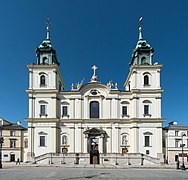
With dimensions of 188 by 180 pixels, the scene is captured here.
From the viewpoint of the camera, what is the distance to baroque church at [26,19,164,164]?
1951 inches

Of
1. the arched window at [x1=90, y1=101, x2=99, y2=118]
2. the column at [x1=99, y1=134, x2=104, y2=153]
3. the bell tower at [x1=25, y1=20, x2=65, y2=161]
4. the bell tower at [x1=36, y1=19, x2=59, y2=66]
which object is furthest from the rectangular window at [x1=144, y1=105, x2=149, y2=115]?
the bell tower at [x1=36, y1=19, x2=59, y2=66]

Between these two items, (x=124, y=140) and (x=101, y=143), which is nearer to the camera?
(x=101, y=143)

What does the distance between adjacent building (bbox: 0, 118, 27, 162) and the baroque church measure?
533 inches

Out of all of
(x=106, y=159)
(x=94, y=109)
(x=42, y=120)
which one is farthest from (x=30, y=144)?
(x=106, y=159)

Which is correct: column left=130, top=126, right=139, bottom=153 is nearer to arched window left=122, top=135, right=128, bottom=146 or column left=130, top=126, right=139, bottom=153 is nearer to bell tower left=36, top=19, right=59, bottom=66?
arched window left=122, top=135, right=128, bottom=146

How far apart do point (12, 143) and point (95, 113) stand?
74.2 ft

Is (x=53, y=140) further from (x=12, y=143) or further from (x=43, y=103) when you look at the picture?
(x=12, y=143)

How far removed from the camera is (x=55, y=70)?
171 ft

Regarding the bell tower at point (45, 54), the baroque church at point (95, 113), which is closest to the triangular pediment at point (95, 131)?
the baroque church at point (95, 113)

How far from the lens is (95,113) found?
171ft

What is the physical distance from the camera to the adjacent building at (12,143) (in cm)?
6081

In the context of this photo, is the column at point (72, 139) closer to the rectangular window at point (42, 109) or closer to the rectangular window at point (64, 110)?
the rectangular window at point (64, 110)

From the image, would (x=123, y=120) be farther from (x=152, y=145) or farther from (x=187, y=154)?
(x=187, y=154)

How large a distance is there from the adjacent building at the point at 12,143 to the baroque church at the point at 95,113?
44.4 ft
